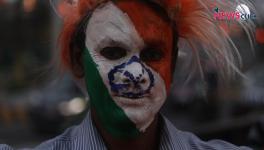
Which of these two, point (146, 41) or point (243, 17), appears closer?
point (146, 41)

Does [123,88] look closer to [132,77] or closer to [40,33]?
[132,77]

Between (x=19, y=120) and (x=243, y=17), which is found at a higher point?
(x=243, y=17)

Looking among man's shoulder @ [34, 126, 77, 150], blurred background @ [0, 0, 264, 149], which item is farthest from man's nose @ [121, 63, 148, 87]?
blurred background @ [0, 0, 264, 149]

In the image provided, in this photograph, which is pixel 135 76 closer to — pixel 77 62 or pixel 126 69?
pixel 126 69

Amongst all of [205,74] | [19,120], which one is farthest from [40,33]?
[205,74]

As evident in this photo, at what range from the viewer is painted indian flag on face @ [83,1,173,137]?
2.20 meters

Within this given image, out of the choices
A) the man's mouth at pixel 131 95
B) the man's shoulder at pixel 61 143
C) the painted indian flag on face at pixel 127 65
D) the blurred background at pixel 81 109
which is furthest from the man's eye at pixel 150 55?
the blurred background at pixel 81 109

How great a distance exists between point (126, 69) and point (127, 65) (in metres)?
0.02

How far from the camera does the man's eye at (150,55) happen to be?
7.38 feet

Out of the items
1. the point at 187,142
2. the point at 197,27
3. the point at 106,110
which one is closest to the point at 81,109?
the point at 187,142

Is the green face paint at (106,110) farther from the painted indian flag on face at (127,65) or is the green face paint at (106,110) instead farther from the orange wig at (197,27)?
the orange wig at (197,27)

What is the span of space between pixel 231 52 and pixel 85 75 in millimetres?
552

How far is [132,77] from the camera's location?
85.8 inches

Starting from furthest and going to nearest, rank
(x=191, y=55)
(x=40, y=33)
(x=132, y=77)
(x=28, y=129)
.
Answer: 1. (x=40, y=33)
2. (x=28, y=129)
3. (x=191, y=55)
4. (x=132, y=77)
